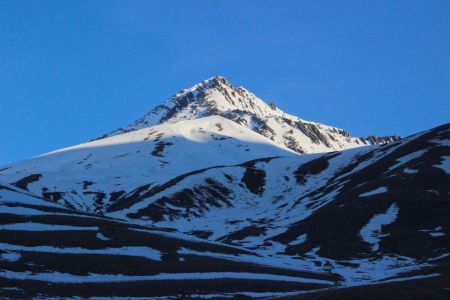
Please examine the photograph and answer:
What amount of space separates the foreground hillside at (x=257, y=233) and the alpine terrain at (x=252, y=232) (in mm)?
236

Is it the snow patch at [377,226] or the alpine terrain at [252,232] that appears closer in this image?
the alpine terrain at [252,232]

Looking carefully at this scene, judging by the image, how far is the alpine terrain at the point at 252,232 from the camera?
2080 inches

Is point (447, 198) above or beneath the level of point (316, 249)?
above

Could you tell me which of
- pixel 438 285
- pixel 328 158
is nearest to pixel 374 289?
pixel 438 285

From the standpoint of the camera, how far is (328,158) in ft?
634

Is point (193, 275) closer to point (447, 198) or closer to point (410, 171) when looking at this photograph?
point (447, 198)

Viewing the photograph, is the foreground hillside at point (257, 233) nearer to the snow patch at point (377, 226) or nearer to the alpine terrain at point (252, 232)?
the alpine terrain at point (252, 232)

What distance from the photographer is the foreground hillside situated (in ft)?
175

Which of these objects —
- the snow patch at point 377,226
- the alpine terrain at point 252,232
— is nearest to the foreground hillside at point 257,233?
the alpine terrain at point 252,232

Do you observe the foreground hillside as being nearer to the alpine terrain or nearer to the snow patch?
the alpine terrain

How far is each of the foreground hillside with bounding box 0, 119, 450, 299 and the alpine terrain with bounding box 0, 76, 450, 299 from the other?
24cm

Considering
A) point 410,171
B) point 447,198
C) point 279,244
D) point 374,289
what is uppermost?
point 410,171

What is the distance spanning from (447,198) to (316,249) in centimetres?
2771

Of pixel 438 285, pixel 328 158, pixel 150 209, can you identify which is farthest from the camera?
pixel 328 158
